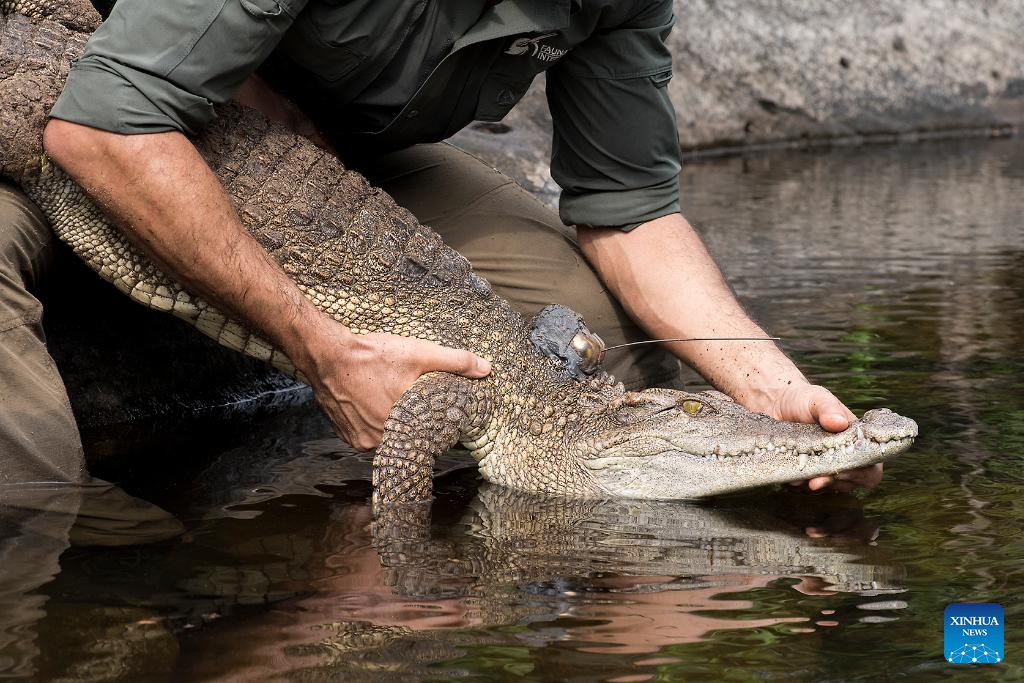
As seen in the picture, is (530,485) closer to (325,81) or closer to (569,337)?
(569,337)

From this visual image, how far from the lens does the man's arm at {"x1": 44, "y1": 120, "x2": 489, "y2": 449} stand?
296 centimetres

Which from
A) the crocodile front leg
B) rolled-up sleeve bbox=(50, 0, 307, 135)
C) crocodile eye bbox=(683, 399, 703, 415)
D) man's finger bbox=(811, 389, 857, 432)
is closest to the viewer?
rolled-up sleeve bbox=(50, 0, 307, 135)

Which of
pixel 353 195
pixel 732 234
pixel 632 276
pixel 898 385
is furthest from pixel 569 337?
pixel 732 234

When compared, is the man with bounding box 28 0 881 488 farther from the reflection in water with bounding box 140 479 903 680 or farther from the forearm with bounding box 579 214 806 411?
the reflection in water with bounding box 140 479 903 680

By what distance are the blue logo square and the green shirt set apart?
1.80 meters

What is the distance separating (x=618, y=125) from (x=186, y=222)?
1432 mm

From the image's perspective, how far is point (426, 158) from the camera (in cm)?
411

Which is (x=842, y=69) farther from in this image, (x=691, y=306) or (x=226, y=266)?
(x=226, y=266)

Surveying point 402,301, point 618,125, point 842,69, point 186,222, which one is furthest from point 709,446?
point 842,69

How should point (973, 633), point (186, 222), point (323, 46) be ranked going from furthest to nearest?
point (323, 46)
point (186, 222)
point (973, 633)

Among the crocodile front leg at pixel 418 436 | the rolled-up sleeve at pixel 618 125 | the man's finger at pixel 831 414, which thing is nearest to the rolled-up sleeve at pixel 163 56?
the crocodile front leg at pixel 418 436

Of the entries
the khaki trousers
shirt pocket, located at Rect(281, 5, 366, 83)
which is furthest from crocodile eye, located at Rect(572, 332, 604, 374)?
the khaki trousers

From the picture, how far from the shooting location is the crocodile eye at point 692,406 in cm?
324

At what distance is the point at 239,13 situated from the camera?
2863mm
